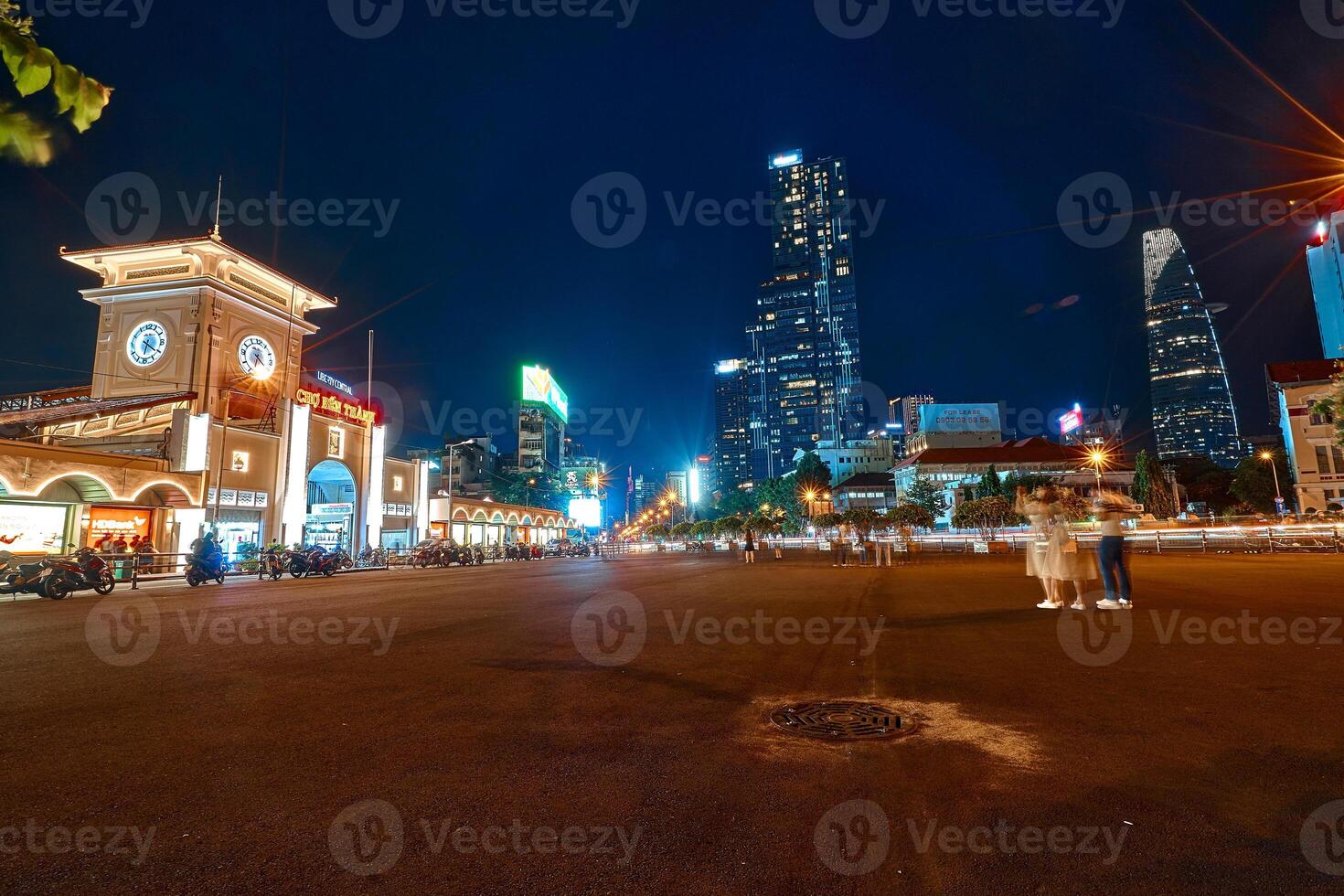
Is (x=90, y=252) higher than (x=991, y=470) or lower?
higher

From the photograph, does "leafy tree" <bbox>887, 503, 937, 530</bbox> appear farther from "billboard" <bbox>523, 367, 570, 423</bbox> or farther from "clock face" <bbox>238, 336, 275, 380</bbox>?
"billboard" <bbox>523, 367, 570, 423</bbox>

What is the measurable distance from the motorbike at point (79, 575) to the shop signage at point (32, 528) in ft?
23.7

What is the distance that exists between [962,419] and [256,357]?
105234mm

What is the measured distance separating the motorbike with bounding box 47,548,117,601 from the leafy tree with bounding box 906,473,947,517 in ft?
268

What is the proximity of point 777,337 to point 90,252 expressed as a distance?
151 m

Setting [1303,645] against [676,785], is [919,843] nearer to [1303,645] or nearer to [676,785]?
[676,785]

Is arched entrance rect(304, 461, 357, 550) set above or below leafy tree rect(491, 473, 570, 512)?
below

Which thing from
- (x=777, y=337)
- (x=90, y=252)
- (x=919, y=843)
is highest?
(x=777, y=337)

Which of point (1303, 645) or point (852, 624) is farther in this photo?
point (852, 624)

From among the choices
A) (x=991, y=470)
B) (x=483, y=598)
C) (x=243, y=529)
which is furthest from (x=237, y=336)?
(x=991, y=470)

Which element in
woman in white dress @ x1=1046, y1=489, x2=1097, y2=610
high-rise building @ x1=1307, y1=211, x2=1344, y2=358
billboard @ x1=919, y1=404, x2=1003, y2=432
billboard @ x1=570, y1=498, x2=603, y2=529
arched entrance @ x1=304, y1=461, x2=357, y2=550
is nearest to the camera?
woman in white dress @ x1=1046, y1=489, x2=1097, y2=610

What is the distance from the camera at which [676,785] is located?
360 cm

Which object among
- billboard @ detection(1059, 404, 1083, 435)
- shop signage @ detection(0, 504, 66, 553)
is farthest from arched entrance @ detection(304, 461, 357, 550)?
billboard @ detection(1059, 404, 1083, 435)

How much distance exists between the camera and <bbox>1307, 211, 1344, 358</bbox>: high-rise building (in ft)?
228
